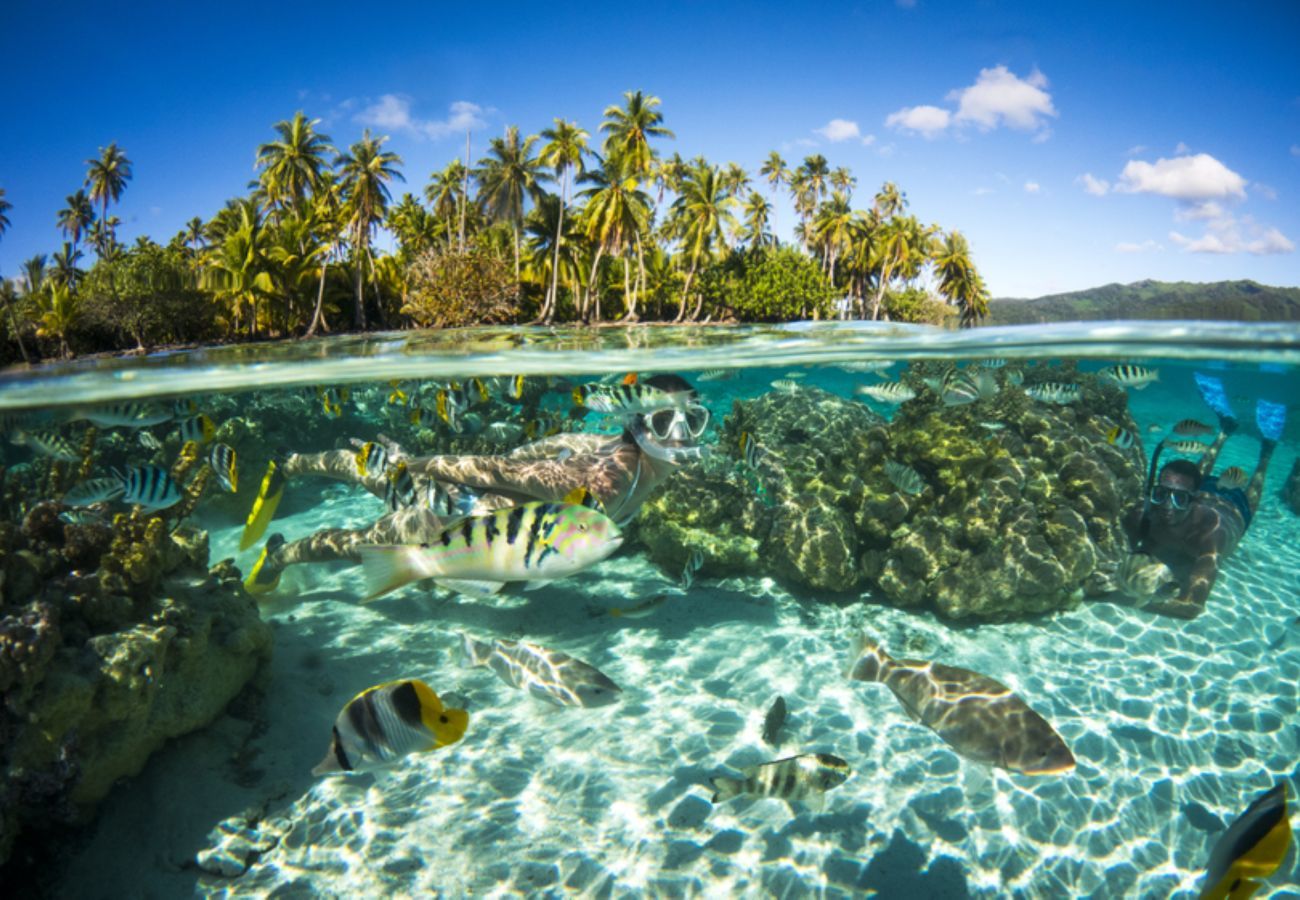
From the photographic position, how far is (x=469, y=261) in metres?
28.2

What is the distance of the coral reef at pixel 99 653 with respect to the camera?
3.97 metres

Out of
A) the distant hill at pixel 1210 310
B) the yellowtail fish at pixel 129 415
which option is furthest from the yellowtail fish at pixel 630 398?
the distant hill at pixel 1210 310

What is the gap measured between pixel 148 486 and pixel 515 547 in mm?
4598

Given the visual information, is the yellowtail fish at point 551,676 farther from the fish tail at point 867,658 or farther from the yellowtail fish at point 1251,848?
the yellowtail fish at point 1251,848

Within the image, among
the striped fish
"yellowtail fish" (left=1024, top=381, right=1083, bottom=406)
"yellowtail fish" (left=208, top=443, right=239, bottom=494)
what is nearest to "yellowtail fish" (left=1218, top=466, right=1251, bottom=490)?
"yellowtail fish" (left=1024, top=381, right=1083, bottom=406)

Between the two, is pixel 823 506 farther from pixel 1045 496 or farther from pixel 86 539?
pixel 86 539

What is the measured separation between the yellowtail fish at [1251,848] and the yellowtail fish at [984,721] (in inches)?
46.2

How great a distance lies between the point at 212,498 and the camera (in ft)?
39.3

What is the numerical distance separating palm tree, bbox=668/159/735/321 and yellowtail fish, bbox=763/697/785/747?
37250 mm

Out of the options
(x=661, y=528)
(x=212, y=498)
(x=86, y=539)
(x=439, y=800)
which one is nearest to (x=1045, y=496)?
(x=661, y=528)

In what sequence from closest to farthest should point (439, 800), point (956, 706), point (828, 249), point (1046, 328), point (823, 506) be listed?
point (956, 706), point (439, 800), point (823, 506), point (1046, 328), point (828, 249)

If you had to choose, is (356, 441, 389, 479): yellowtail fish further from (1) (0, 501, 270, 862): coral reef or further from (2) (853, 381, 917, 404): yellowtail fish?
(2) (853, 381, 917, 404): yellowtail fish

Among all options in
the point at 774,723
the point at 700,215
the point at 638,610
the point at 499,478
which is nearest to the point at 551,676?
the point at 774,723

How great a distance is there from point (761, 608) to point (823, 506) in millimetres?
1670
